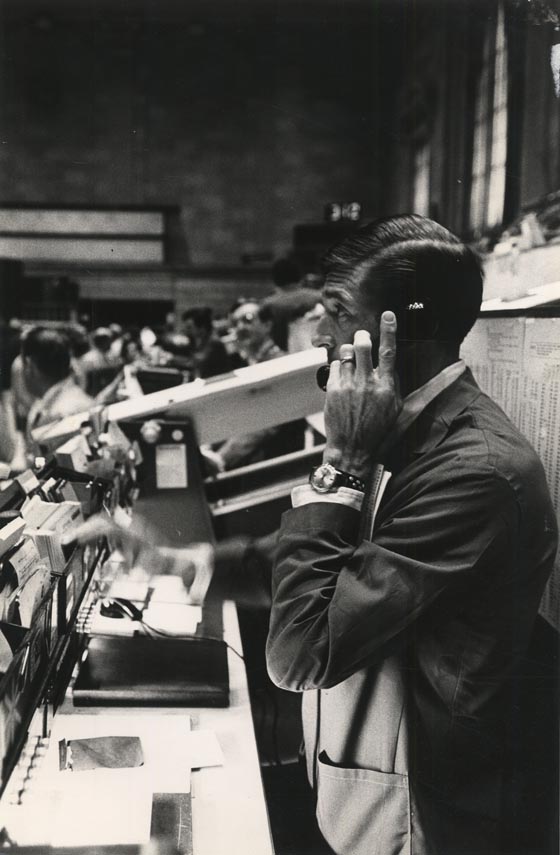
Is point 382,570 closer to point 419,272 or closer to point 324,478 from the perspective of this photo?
point 324,478

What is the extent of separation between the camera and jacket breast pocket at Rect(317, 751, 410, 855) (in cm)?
101

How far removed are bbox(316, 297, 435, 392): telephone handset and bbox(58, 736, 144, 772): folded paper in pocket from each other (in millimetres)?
739

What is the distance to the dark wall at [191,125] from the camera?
41.2 ft

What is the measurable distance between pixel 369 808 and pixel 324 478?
1.48ft

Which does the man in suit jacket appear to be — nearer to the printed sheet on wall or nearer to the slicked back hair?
the slicked back hair

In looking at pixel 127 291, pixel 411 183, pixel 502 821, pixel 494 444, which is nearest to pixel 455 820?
pixel 502 821

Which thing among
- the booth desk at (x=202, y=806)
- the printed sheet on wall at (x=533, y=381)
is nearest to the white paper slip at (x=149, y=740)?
the booth desk at (x=202, y=806)

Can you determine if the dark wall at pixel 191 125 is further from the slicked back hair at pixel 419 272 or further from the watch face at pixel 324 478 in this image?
the watch face at pixel 324 478

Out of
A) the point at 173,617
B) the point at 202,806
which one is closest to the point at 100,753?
the point at 202,806

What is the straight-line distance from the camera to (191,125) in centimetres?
1288

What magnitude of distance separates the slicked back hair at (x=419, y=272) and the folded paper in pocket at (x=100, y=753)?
761 mm

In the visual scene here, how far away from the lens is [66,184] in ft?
43.1

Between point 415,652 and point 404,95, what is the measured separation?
1217 centimetres

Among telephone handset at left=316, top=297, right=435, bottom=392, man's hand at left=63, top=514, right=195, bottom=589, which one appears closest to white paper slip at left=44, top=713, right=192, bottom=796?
man's hand at left=63, top=514, right=195, bottom=589
